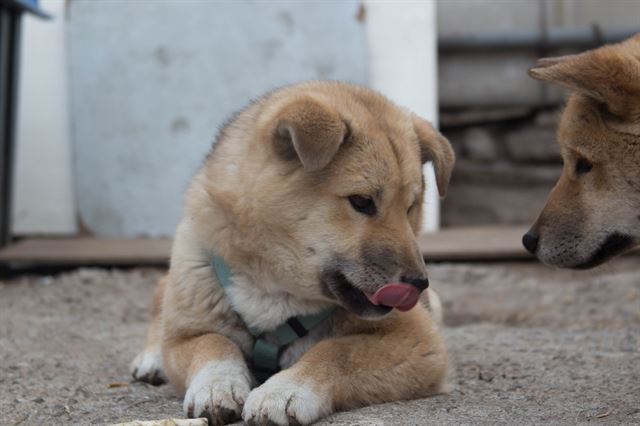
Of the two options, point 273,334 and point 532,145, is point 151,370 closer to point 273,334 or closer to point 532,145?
point 273,334


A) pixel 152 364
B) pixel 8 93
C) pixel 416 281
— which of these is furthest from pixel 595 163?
pixel 8 93

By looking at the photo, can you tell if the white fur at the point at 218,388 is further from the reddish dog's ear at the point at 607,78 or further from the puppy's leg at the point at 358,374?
the reddish dog's ear at the point at 607,78

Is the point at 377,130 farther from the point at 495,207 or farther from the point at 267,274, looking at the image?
the point at 495,207

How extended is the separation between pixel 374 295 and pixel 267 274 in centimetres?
44

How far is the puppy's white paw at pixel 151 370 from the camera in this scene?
13.3 feet

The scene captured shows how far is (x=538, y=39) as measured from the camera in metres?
8.62

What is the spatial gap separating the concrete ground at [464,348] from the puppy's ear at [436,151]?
827mm

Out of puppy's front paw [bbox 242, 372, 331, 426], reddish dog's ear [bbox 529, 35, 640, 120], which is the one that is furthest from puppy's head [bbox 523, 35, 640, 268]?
puppy's front paw [bbox 242, 372, 331, 426]

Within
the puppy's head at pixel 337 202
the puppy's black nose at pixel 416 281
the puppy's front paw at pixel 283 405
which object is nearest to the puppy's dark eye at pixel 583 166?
the puppy's head at pixel 337 202

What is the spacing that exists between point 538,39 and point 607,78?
207 inches

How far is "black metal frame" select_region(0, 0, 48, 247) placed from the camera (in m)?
7.21

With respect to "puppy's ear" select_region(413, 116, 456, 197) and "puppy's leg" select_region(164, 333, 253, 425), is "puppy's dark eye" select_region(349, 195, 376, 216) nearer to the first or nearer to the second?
"puppy's ear" select_region(413, 116, 456, 197)

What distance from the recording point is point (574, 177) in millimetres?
3914

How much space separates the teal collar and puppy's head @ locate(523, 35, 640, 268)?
1.04 metres
